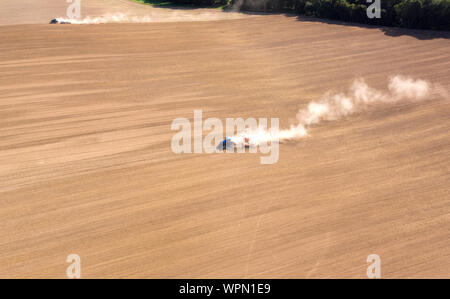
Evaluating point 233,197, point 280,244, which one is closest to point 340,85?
point 233,197

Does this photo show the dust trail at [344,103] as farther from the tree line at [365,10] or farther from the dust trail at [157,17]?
the dust trail at [157,17]

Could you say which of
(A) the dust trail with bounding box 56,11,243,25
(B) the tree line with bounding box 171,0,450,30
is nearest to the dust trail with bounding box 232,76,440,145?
(B) the tree line with bounding box 171,0,450,30

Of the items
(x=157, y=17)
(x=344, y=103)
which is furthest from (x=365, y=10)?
(x=157, y=17)

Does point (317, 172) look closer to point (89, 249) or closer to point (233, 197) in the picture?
point (233, 197)

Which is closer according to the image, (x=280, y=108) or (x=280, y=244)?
(x=280, y=244)

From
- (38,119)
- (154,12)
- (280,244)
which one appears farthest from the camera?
(154,12)

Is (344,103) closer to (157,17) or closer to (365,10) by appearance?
(365,10)
